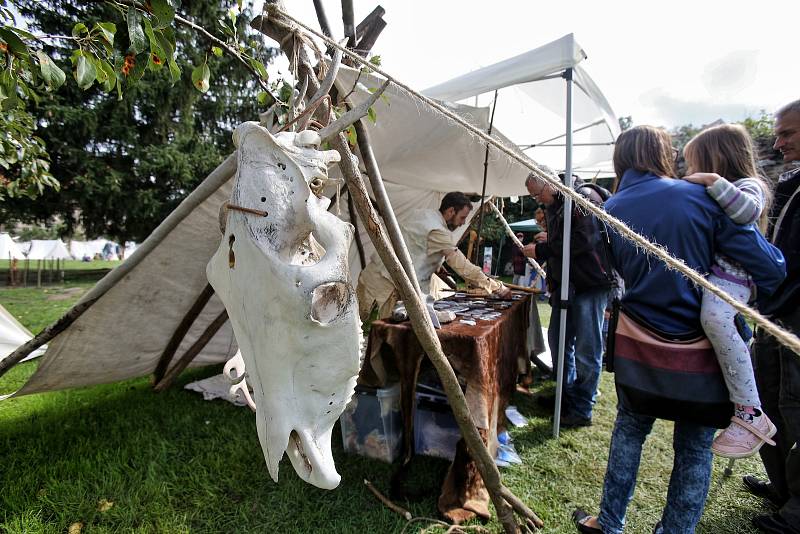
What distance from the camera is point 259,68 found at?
156 cm

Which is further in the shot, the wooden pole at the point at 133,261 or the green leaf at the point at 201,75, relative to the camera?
the wooden pole at the point at 133,261

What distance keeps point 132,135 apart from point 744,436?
1322 cm

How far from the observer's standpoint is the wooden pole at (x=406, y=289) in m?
1.34

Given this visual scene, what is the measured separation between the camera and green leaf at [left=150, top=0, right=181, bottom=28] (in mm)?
1098

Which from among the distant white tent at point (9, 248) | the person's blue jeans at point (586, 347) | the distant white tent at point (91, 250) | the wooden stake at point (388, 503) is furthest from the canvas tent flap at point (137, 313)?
the distant white tent at point (91, 250)

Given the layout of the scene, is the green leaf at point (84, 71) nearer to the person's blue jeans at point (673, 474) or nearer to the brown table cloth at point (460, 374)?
the brown table cloth at point (460, 374)

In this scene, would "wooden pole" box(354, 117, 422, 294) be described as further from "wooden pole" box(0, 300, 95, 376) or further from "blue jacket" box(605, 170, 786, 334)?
"wooden pole" box(0, 300, 95, 376)

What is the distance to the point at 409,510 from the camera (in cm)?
198

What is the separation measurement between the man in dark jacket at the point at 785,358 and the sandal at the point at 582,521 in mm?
915

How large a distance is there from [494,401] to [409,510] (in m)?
0.72

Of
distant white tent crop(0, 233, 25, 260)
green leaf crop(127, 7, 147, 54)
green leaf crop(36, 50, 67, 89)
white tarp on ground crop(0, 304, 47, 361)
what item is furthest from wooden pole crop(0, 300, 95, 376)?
distant white tent crop(0, 233, 25, 260)

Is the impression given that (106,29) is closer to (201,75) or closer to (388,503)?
(201,75)

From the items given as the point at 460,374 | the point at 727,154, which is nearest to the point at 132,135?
the point at 460,374

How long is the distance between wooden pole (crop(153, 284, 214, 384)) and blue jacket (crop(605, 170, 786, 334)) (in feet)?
7.54
